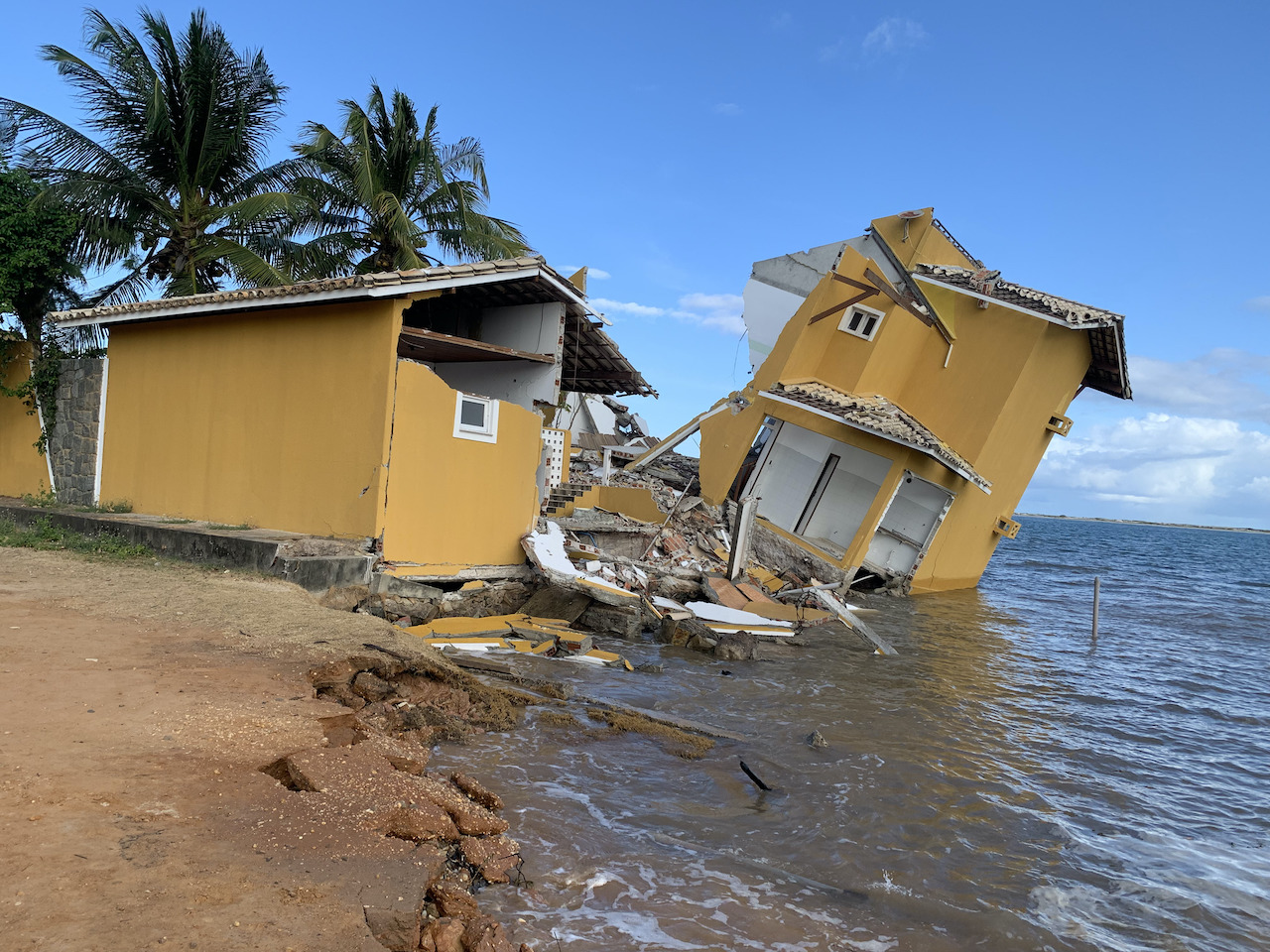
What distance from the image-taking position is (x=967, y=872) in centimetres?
573

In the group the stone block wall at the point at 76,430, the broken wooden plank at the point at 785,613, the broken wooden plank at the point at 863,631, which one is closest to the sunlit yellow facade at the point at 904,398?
the broken wooden plank at the point at 785,613

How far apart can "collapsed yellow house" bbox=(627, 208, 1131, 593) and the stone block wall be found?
1379cm

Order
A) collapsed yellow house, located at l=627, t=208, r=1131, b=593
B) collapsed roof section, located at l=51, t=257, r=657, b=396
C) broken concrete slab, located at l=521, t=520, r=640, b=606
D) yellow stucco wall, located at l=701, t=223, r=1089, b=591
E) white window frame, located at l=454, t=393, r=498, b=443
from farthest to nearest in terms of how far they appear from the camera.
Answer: yellow stucco wall, located at l=701, t=223, r=1089, b=591, collapsed yellow house, located at l=627, t=208, r=1131, b=593, broken concrete slab, located at l=521, t=520, r=640, b=606, white window frame, located at l=454, t=393, r=498, b=443, collapsed roof section, located at l=51, t=257, r=657, b=396

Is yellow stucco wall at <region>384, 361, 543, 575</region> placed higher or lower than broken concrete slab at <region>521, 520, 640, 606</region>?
higher

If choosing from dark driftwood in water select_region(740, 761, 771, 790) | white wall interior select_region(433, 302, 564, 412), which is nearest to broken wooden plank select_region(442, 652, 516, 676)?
dark driftwood in water select_region(740, 761, 771, 790)

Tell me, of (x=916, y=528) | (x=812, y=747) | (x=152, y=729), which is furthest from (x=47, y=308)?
(x=916, y=528)

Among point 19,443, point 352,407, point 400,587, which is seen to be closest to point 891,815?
point 400,587

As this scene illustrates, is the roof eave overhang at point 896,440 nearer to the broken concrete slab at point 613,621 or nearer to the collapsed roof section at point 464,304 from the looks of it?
the collapsed roof section at point 464,304

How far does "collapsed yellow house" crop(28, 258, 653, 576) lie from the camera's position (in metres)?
10.9

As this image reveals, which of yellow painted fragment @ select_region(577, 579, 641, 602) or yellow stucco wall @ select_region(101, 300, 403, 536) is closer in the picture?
yellow stucco wall @ select_region(101, 300, 403, 536)

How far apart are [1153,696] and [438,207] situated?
19.1 m

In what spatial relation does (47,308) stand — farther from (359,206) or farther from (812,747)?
(812,747)

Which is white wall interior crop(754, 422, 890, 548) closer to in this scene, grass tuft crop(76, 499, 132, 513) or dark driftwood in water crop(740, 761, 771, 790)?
grass tuft crop(76, 499, 132, 513)

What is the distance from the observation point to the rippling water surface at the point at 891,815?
480 cm
